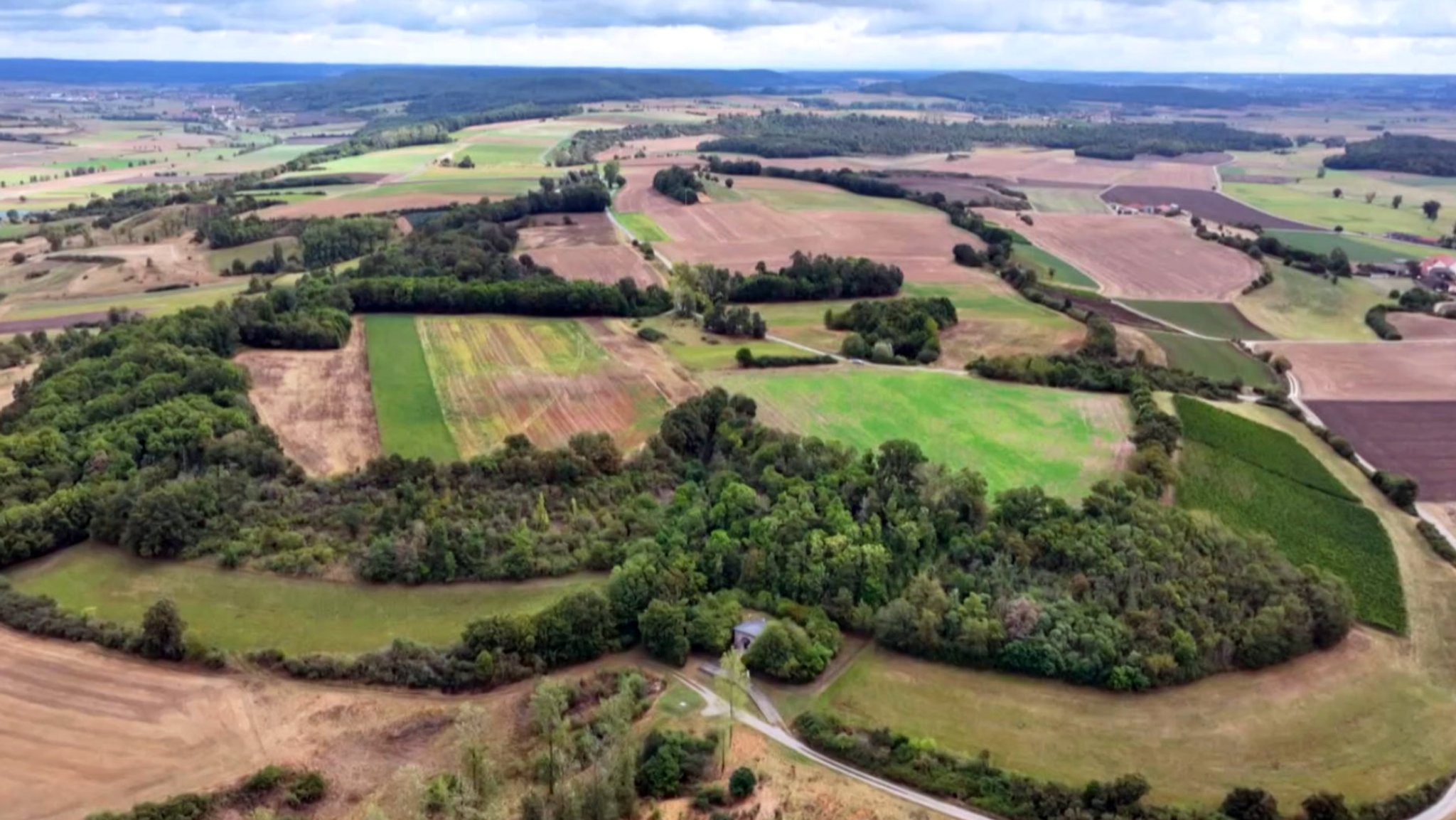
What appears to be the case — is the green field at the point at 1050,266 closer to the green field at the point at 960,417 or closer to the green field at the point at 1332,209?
the green field at the point at 960,417

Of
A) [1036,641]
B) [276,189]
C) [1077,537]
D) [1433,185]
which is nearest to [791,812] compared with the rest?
[1036,641]

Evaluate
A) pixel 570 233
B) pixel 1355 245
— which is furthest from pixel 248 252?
pixel 1355 245

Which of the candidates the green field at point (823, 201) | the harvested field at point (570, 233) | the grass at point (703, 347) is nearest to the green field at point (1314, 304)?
the grass at point (703, 347)

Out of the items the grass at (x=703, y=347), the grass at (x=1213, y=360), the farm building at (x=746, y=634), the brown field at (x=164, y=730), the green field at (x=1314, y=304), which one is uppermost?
the green field at (x=1314, y=304)

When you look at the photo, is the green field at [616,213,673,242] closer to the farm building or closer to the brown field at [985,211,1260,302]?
the brown field at [985,211,1260,302]

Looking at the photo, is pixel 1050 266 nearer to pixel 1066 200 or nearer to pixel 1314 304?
pixel 1314 304
